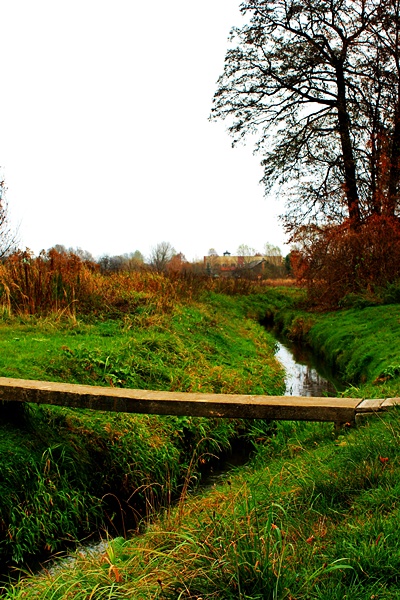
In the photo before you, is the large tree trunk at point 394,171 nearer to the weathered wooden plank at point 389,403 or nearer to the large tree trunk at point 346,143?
the large tree trunk at point 346,143

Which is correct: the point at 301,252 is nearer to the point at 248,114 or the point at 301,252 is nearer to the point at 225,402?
the point at 248,114

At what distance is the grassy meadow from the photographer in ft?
7.95

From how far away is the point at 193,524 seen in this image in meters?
3.28

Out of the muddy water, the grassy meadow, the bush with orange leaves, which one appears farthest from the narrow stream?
the bush with orange leaves

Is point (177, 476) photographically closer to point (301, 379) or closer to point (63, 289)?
point (63, 289)

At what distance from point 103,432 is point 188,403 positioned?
1.28 metres

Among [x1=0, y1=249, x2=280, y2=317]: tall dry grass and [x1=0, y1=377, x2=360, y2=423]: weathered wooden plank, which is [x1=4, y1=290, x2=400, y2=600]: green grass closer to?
[x1=0, y1=377, x2=360, y2=423]: weathered wooden plank

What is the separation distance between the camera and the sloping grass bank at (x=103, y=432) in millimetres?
4445

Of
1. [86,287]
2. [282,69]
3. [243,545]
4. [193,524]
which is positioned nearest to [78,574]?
[193,524]

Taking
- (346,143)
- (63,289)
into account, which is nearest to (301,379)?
(63,289)

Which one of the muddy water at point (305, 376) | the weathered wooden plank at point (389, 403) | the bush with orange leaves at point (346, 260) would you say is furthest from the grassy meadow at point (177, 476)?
the bush with orange leaves at point (346, 260)

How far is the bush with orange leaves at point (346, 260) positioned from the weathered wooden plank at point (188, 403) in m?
12.5

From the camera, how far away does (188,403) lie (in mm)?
4719

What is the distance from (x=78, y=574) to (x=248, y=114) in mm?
20893
